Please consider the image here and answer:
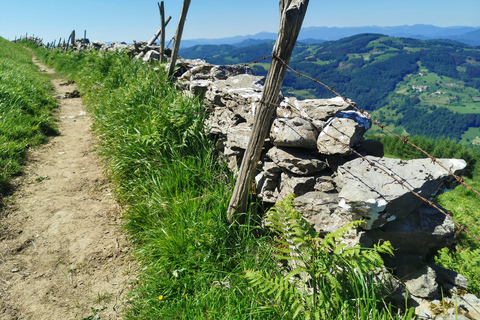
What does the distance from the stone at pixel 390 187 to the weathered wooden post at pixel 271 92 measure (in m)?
1.07

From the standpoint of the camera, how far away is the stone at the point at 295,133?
3760 mm

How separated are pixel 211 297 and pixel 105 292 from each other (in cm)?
138

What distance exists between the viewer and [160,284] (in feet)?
11.1

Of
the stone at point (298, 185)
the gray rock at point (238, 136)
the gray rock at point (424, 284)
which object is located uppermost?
the gray rock at point (238, 136)

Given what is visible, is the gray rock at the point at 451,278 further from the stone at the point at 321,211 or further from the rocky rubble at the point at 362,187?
the stone at the point at 321,211

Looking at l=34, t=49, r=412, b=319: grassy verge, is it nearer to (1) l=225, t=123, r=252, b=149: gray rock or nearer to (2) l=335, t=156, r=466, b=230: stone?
(1) l=225, t=123, r=252, b=149: gray rock

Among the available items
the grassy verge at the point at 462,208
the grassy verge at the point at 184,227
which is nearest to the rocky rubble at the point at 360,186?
the grassy verge at the point at 184,227

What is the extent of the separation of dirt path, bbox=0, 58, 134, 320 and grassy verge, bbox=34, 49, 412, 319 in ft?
1.01

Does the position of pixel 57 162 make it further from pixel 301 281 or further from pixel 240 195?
pixel 301 281

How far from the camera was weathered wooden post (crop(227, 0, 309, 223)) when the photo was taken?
3164 millimetres

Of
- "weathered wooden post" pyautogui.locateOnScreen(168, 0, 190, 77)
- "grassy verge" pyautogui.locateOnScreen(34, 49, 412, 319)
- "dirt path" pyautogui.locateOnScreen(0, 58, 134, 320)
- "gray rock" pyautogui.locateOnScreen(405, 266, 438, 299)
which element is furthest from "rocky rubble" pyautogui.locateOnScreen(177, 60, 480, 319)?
"weathered wooden post" pyautogui.locateOnScreen(168, 0, 190, 77)

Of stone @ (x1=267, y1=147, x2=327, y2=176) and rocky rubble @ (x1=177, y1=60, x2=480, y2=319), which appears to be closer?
rocky rubble @ (x1=177, y1=60, x2=480, y2=319)

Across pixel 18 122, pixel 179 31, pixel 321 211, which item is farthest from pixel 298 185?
pixel 18 122

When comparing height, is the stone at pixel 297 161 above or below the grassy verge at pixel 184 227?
above
